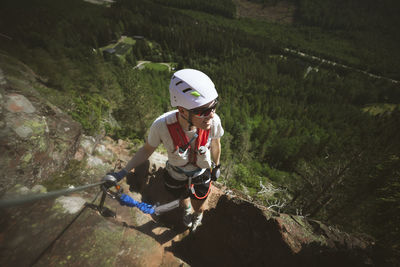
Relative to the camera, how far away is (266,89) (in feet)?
287

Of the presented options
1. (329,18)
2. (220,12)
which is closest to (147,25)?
(220,12)

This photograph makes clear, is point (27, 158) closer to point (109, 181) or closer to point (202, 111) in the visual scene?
point (109, 181)

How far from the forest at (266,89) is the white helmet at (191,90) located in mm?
4606

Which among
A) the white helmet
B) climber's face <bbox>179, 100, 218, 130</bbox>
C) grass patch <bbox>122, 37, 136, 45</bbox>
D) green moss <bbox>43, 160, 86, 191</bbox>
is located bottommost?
grass patch <bbox>122, 37, 136, 45</bbox>

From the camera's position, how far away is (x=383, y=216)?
4934 mm

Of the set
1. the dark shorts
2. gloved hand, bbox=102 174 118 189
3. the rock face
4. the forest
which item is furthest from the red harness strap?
the forest

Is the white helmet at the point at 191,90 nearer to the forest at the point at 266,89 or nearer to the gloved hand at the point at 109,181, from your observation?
the gloved hand at the point at 109,181

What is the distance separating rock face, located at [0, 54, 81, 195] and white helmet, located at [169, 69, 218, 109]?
3948mm

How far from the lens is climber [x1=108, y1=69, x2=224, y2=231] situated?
3.06 m

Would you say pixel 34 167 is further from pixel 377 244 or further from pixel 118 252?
pixel 377 244

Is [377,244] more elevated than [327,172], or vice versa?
[377,244]

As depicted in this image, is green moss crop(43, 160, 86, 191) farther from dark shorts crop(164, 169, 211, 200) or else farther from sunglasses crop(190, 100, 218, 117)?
sunglasses crop(190, 100, 218, 117)

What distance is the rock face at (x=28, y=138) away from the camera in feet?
13.5

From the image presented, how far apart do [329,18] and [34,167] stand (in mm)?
274017
